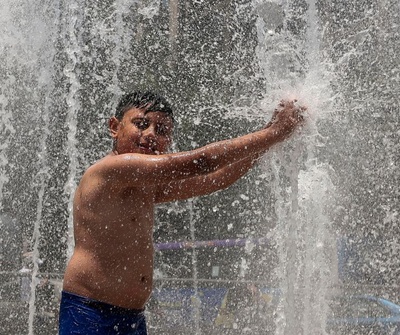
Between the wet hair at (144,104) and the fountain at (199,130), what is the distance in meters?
2.99

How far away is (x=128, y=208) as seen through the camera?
238cm

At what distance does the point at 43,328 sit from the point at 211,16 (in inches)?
296

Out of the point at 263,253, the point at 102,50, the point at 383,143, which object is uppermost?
the point at 102,50

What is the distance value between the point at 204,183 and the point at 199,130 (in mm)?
7932

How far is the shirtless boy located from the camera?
223 centimetres

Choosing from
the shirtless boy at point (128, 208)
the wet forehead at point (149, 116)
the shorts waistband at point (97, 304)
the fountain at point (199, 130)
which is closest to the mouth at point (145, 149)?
the shirtless boy at point (128, 208)

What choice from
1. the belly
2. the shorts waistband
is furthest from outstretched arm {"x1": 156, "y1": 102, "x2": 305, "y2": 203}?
the shorts waistband

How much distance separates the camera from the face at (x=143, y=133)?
8.05 feet

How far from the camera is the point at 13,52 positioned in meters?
8.15

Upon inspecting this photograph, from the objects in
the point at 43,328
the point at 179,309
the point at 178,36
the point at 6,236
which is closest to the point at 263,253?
the point at 179,309

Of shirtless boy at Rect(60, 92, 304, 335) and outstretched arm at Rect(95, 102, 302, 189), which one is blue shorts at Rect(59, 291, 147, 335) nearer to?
shirtless boy at Rect(60, 92, 304, 335)

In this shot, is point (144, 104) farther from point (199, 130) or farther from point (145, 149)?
point (199, 130)

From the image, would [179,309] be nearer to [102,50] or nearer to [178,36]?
[102,50]

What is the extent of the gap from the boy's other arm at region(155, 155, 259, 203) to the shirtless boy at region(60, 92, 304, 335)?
188 mm
